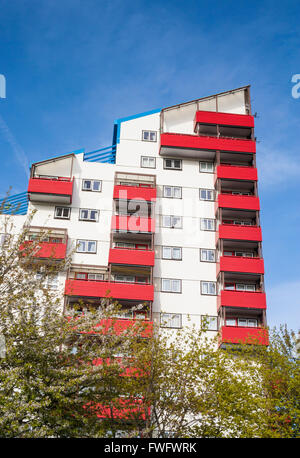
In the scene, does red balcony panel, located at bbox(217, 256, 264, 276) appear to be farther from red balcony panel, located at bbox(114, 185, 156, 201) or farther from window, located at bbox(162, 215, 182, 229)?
red balcony panel, located at bbox(114, 185, 156, 201)

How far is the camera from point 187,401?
2769 cm

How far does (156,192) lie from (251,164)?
12.0 m

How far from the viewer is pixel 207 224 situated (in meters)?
51.8

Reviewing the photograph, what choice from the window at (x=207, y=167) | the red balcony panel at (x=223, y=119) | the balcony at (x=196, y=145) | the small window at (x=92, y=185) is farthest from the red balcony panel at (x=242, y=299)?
the red balcony panel at (x=223, y=119)

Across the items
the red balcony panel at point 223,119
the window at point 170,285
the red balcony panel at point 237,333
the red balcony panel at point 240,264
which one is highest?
the red balcony panel at point 223,119

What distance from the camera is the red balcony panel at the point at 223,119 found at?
55219 mm

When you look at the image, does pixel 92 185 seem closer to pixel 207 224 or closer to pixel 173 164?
pixel 173 164

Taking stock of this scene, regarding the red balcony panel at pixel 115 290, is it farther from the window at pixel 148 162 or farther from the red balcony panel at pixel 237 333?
the window at pixel 148 162

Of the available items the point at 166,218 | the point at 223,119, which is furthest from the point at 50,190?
the point at 223,119

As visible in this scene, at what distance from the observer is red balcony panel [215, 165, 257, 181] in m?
52.6

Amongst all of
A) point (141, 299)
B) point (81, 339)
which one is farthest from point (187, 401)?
point (141, 299)

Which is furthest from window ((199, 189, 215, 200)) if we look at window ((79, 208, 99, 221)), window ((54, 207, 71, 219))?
window ((54, 207, 71, 219))

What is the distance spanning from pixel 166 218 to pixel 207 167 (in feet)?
26.9

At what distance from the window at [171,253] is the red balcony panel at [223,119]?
15.3m
